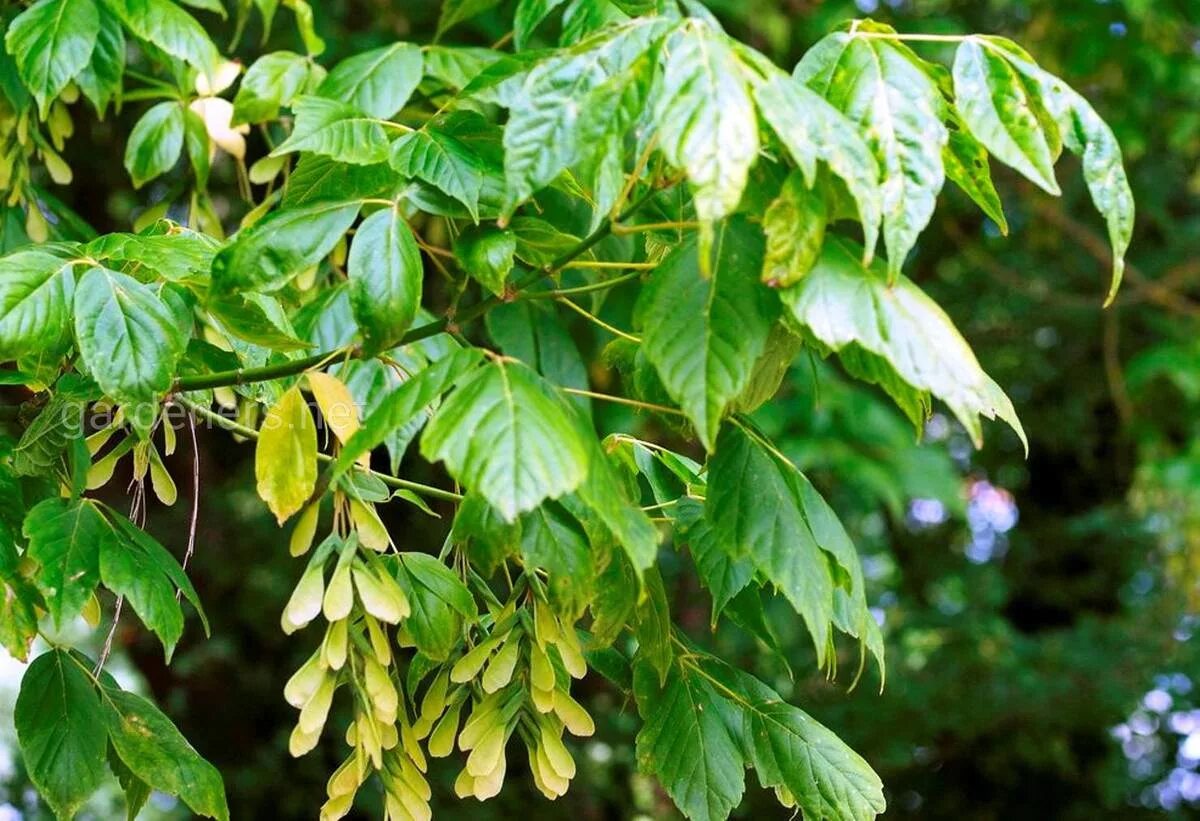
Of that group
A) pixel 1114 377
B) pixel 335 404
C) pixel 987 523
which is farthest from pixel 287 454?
pixel 987 523

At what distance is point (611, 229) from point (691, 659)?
1.42 feet

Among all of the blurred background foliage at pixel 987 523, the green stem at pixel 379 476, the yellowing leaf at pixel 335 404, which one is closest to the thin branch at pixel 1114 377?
the blurred background foliage at pixel 987 523

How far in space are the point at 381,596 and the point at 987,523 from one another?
3.95 m

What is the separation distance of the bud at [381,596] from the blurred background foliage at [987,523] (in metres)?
1.39

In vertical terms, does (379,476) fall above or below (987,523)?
above

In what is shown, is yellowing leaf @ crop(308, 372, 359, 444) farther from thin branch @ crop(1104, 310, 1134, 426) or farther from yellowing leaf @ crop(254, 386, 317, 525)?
thin branch @ crop(1104, 310, 1134, 426)

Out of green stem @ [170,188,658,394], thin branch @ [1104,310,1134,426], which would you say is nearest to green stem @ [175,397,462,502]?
green stem @ [170,188,658,394]

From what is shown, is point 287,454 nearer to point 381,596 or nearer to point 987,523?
point 381,596

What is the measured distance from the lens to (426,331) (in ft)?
2.88

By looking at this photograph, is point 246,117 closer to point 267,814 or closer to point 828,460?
point 828,460

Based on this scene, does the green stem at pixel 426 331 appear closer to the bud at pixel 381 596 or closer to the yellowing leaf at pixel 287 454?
the yellowing leaf at pixel 287 454

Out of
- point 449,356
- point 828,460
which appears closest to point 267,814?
A: point 828,460

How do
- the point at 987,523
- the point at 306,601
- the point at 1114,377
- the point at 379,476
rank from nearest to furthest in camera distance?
the point at 306,601 < the point at 379,476 < the point at 1114,377 < the point at 987,523

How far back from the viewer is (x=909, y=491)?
8.61ft
